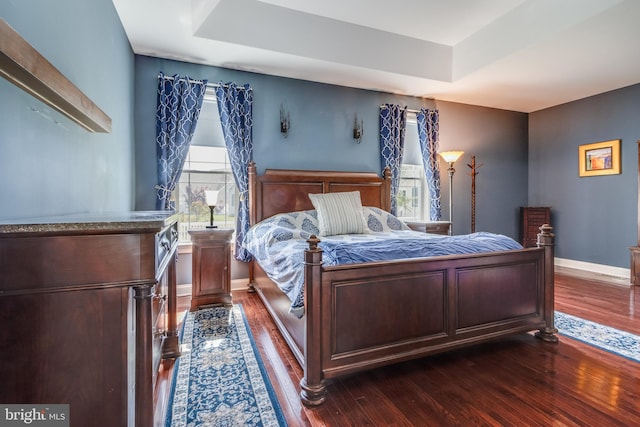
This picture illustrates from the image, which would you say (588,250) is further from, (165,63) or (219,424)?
(165,63)

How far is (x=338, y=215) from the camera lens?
11.1ft

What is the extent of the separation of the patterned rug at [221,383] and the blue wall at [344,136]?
1.80 meters

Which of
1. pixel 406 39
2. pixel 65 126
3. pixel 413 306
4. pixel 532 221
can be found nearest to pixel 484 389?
pixel 413 306

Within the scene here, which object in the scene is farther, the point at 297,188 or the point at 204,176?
the point at 297,188

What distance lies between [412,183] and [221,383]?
157 inches

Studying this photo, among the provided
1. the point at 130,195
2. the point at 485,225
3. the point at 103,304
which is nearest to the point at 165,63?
the point at 130,195

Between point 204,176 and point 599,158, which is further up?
point 599,158

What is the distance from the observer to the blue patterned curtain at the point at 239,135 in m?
3.69

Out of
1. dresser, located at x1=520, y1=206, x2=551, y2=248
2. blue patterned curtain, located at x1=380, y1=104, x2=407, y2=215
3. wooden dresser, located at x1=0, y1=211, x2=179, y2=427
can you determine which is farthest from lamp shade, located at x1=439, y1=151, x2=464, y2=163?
wooden dresser, located at x1=0, y1=211, x2=179, y2=427

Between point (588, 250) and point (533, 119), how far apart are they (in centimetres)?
233

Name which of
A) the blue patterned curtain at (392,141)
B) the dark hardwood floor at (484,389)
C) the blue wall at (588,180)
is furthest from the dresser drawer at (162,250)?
the blue wall at (588,180)

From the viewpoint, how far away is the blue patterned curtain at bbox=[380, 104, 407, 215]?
176 inches

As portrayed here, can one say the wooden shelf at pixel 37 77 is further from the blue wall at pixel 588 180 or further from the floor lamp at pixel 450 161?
the blue wall at pixel 588 180

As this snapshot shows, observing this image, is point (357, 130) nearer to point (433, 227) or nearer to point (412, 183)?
point (412, 183)
